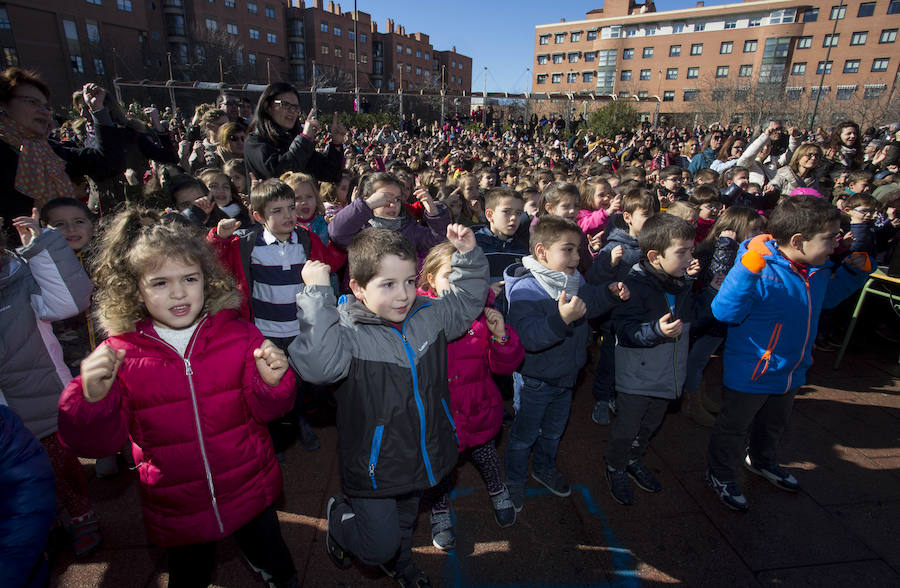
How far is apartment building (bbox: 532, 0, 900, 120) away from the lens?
43.5 meters

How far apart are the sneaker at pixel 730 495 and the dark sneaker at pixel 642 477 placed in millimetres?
347

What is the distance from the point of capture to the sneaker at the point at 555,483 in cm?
291

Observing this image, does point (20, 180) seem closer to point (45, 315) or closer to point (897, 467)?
point (45, 315)

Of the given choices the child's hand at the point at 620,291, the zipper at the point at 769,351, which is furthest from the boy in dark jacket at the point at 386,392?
the zipper at the point at 769,351

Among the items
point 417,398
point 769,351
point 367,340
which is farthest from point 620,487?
point 367,340

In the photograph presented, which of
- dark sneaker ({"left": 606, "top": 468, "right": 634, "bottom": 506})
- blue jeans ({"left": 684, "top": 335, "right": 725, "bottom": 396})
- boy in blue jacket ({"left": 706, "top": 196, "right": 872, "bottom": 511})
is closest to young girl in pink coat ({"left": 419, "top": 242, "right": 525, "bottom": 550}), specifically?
dark sneaker ({"left": 606, "top": 468, "right": 634, "bottom": 506})

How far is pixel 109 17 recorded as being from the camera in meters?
37.2

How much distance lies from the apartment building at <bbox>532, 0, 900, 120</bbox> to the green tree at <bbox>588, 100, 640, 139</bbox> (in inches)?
358

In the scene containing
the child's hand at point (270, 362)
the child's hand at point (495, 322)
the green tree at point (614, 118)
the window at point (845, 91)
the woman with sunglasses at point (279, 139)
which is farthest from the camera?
the window at point (845, 91)

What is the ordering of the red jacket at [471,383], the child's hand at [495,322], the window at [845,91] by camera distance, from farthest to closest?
the window at [845,91] < the red jacket at [471,383] < the child's hand at [495,322]

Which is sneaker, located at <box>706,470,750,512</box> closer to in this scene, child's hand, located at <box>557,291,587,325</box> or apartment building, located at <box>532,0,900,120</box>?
child's hand, located at <box>557,291,587,325</box>

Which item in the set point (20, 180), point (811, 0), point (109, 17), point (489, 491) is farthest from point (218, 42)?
point (811, 0)

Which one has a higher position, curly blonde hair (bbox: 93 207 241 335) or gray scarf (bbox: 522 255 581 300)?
curly blonde hair (bbox: 93 207 241 335)

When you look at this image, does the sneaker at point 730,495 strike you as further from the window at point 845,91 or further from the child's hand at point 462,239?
the window at point 845,91
